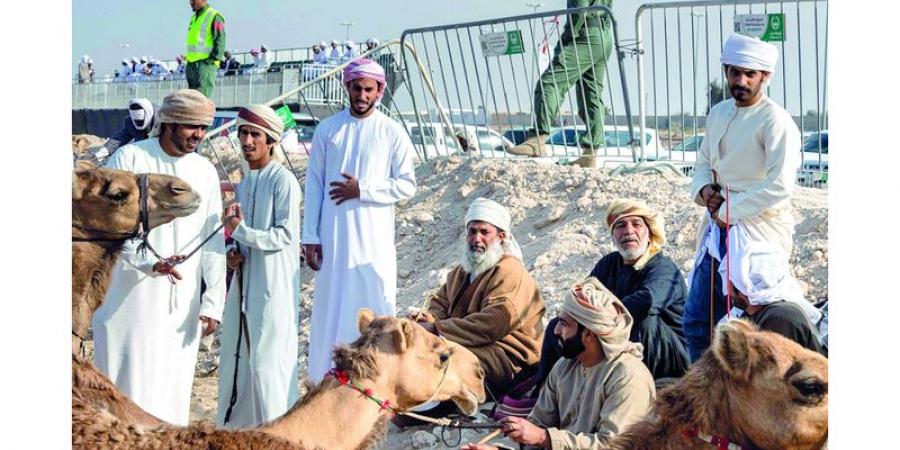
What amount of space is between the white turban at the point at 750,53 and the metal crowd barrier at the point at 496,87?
452 cm

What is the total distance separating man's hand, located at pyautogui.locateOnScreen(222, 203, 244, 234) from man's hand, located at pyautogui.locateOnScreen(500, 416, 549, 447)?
2.24m

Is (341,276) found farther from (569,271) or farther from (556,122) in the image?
(556,122)

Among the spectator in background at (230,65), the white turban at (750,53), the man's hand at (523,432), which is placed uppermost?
the spectator in background at (230,65)

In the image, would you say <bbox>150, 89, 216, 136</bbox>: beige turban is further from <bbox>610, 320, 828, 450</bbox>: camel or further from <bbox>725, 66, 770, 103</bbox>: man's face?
<bbox>610, 320, 828, 450</bbox>: camel

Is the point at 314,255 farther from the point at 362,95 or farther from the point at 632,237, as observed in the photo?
the point at 632,237

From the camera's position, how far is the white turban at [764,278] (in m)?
5.30

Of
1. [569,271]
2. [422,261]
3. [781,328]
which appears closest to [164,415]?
[781,328]

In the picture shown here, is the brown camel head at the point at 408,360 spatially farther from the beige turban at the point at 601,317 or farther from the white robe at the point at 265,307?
the white robe at the point at 265,307

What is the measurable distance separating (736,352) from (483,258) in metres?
3.21

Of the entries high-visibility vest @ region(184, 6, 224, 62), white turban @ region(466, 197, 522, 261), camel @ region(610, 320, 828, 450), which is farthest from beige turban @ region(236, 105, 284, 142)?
high-visibility vest @ region(184, 6, 224, 62)

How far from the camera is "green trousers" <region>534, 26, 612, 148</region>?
1059 centimetres

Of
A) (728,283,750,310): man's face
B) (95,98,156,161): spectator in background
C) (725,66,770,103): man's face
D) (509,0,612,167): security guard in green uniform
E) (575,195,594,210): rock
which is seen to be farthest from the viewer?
(509,0,612,167): security guard in green uniform

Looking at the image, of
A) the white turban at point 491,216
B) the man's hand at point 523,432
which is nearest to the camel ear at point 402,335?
the man's hand at point 523,432

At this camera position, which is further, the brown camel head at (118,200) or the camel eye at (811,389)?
the brown camel head at (118,200)
